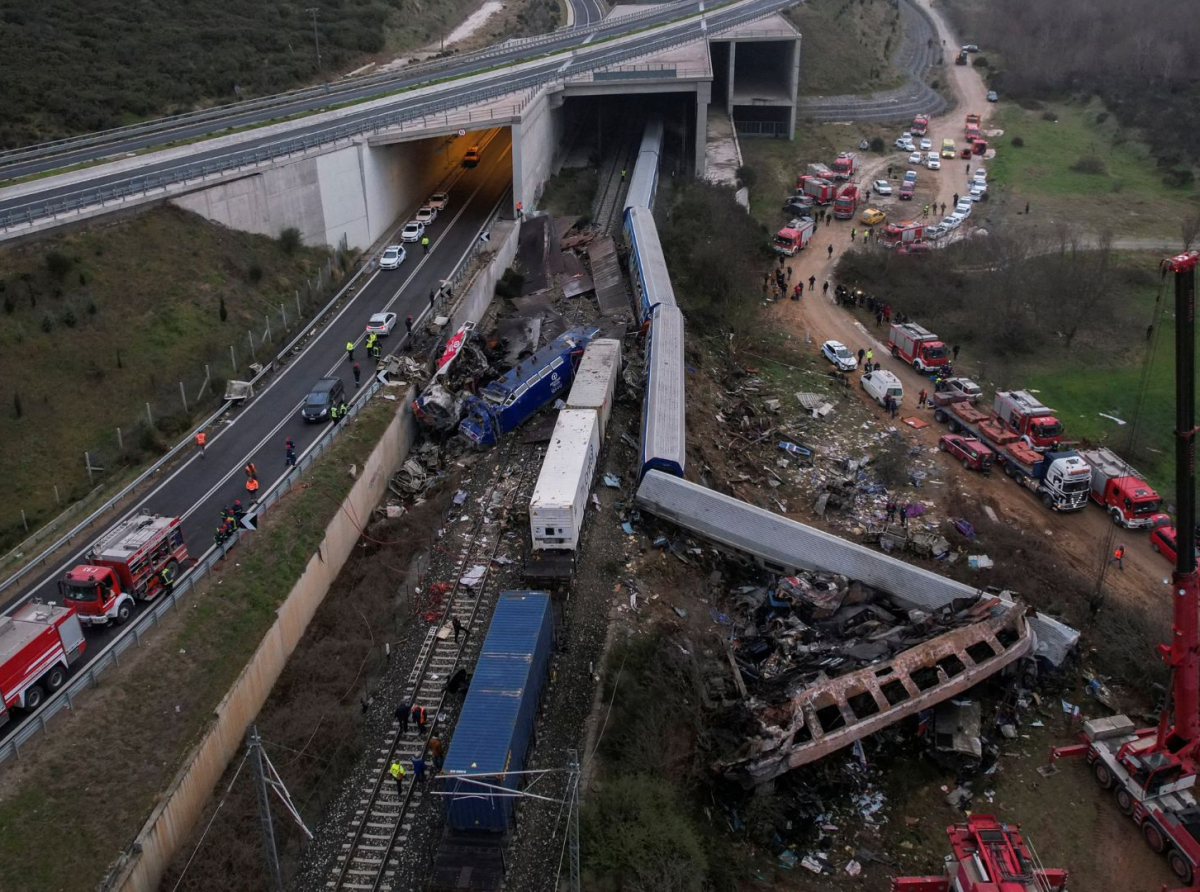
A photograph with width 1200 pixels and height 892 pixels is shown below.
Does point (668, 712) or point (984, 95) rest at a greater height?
point (984, 95)

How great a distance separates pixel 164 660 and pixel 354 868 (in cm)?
767

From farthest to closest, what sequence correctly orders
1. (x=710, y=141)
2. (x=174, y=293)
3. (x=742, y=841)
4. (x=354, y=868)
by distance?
1. (x=710, y=141)
2. (x=174, y=293)
3. (x=742, y=841)
4. (x=354, y=868)

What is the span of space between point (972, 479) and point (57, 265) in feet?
119

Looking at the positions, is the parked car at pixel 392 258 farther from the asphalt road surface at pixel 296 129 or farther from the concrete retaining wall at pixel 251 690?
the concrete retaining wall at pixel 251 690

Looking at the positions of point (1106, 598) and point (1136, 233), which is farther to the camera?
point (1136, 233)

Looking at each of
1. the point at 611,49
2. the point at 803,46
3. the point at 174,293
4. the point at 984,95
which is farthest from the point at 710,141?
the point at 174,293

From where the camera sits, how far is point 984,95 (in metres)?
93.9

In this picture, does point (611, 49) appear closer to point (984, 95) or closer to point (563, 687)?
point (984, 95)

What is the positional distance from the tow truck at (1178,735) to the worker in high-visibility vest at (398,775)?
15791mm

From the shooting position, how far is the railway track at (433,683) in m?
20.7

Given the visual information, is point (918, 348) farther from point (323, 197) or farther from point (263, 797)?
point (263, 797)

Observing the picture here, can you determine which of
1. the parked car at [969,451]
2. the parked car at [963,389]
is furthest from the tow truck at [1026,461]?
the parked car at [969,451]

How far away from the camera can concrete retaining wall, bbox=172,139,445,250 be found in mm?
44750

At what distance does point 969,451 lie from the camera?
37531 millimetres
